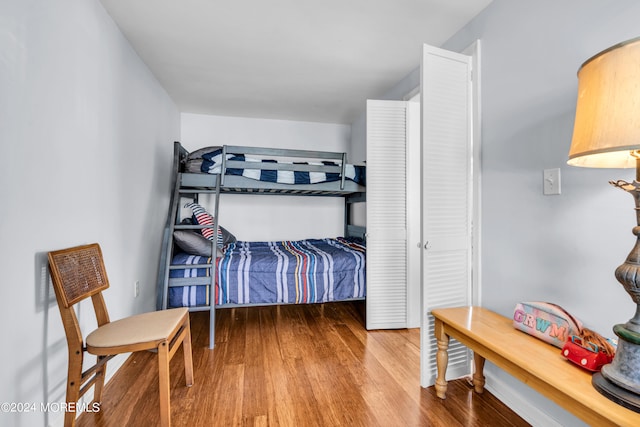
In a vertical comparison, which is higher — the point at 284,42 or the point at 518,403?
the point at 284,42

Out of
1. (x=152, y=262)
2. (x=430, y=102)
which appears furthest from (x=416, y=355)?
(x=152, y=262)

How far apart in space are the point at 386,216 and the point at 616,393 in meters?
1.88

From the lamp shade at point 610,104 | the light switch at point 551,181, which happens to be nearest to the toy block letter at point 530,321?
the light switch at point 551,181

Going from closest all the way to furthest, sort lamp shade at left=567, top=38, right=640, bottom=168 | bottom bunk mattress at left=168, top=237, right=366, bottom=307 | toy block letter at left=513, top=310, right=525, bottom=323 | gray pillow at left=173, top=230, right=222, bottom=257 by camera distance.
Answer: lamp shade at left=567, top=38, right=640, bottom=168 < toy block letter at left=513, top=310, right=525, bottom=323 < bottom bunk mattress at left=168, top=237, right=366, bottom=307 < gray pillow at left=173, top=230, right=222, bottom=257

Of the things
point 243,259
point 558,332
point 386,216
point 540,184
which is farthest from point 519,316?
point 243,259

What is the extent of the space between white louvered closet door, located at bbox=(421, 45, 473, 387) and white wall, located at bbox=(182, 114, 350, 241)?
98.6 inches

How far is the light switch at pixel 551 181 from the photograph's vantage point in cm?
139

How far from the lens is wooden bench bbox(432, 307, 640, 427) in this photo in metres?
0.92

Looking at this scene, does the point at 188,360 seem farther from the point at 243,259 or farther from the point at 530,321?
the point at 530,321

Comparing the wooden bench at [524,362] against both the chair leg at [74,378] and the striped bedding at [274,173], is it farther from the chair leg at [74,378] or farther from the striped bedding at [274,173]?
the chair leg at [74,378]

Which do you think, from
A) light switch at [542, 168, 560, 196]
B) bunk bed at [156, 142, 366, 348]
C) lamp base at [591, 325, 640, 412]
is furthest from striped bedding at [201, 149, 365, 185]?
lamp base at [591, 325, 640, 412]

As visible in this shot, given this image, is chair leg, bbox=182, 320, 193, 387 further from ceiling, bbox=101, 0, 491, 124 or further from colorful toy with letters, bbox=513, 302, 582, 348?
ceiling, bbox=101, 0, 491, 124

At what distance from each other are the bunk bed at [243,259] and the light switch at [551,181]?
62.7 inches

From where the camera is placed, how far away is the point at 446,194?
1.83m
